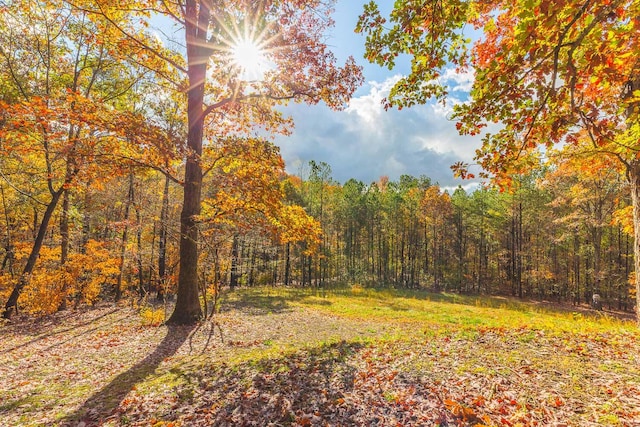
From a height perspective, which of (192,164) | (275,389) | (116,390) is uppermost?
(192,164)

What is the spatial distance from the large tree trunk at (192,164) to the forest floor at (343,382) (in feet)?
6.43

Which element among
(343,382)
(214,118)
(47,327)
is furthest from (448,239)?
(47,327)

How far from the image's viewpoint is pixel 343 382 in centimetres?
482

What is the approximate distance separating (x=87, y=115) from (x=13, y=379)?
5.78 m

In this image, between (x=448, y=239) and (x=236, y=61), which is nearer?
(x=236, y=61)

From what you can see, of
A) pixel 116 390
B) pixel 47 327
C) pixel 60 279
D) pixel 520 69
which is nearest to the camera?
pixel 520 69

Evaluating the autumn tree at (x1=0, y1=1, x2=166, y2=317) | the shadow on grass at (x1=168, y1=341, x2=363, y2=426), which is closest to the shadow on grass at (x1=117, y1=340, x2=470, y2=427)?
the shadow on grass at (x1=168, y1=341, x2=363, y2=426)

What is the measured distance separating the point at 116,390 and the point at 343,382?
156 inches

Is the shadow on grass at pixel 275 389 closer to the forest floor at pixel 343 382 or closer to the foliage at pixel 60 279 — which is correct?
the forest floor at pixel 343 382

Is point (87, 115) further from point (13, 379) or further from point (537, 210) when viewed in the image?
point (537, 210)

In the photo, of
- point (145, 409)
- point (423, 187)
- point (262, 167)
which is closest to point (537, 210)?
point (423, 187)

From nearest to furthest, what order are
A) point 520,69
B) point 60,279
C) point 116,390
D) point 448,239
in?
point 520,69, point 116,390, point 60,279, point 448,239

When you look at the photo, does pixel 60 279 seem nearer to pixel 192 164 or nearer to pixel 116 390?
pixel 192 164

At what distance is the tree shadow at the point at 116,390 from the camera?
4.08 m
